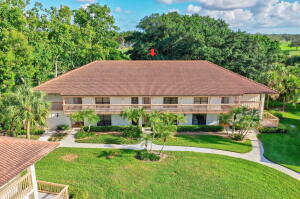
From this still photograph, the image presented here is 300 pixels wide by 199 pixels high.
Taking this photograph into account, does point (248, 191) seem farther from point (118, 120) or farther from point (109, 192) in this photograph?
point (118, 120)

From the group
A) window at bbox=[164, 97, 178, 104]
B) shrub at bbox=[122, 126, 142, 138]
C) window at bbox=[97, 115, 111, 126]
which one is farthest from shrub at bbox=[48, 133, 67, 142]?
window at bbox=[164, 97, 178, 104]

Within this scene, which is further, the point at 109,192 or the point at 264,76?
the point at 264,76

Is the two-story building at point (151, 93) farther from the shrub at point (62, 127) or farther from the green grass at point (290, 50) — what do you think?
the green grass at point (290, 50)

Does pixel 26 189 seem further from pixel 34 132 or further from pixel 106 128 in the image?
pixel 34 132

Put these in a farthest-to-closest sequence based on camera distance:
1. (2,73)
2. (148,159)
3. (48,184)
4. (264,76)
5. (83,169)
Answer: (264,76) < (2,73) < (148,159) < (83,169) < (48,184)

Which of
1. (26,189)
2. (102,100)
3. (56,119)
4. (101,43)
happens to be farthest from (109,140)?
(101,43)

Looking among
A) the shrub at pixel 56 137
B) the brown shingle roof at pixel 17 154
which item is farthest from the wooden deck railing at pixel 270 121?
the brown shingle roof at pixel 17 154

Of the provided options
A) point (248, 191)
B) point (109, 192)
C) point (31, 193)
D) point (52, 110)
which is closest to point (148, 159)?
point (109, 192)
